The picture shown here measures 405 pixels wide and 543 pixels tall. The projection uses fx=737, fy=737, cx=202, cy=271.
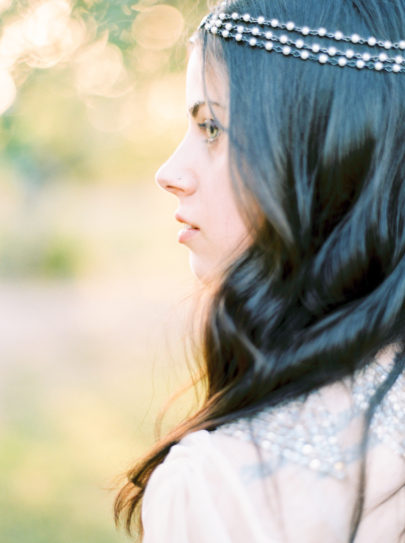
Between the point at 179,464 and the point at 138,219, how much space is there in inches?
428

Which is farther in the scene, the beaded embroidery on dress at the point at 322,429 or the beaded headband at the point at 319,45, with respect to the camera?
the beaded headband at the point at 319,45

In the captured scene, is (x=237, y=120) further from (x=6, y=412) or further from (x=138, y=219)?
(x=138, y=219)

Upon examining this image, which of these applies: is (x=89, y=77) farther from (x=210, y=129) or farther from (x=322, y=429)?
(x=322, y=429)

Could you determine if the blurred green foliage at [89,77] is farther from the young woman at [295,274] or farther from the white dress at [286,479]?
the white dress at [286,479]

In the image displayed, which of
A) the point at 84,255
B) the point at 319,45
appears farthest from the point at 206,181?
the point at 84,255

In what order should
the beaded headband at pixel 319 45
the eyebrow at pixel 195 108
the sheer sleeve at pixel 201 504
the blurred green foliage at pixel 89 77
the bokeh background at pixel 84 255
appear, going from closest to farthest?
the sheer sleeve at pixel 201 504 → the beaded headband at pixel 319 45 → the eyebrow at pixel 195 108 → the blurred green foliage at pixel 89 77 → the bokeh background at pixel 84 255

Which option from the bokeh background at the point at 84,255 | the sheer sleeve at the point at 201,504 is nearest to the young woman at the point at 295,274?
the sheer sleeve at the point at 201,504

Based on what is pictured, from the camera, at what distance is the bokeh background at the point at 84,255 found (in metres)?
3.99

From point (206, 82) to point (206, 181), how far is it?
0.58ft

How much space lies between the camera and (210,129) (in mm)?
1351

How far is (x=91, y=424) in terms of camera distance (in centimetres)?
563

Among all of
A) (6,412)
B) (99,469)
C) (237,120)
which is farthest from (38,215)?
(237,120)

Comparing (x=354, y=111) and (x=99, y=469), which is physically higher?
(x=354, y=111)

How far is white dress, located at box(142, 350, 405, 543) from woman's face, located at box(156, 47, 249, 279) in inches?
13.7
